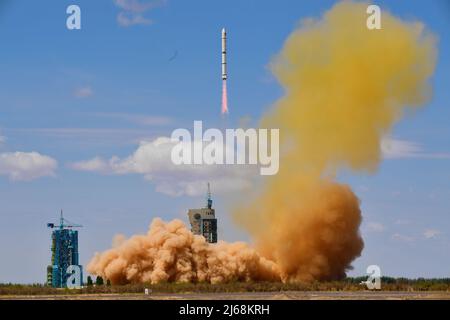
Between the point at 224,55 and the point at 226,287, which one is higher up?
the point at 224,55

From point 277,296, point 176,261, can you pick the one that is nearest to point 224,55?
point 176,261

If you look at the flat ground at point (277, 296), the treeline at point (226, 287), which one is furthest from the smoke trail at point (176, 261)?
the flat ground at point (277, 296)

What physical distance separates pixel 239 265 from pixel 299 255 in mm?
7634

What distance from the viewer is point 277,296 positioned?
4277 inches

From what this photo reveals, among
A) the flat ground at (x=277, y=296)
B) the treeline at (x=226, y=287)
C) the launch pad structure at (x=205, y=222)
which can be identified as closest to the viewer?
the flat ground at (x=277, y=296)

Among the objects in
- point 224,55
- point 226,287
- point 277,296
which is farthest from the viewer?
point 224,55

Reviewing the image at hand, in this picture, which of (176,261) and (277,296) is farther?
(176,261)

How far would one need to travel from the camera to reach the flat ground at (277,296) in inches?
4237

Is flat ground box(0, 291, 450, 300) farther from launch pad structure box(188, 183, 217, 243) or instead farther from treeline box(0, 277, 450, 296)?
launch pad structure box(188, 183, 217, 243)

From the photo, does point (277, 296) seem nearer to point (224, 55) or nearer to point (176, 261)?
point (176, 261)

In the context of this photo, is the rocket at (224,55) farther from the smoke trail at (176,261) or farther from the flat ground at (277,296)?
the flat ground at (277,296)

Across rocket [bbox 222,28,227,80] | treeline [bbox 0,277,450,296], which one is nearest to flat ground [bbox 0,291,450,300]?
treeline [bbox 0,277,450,296]
